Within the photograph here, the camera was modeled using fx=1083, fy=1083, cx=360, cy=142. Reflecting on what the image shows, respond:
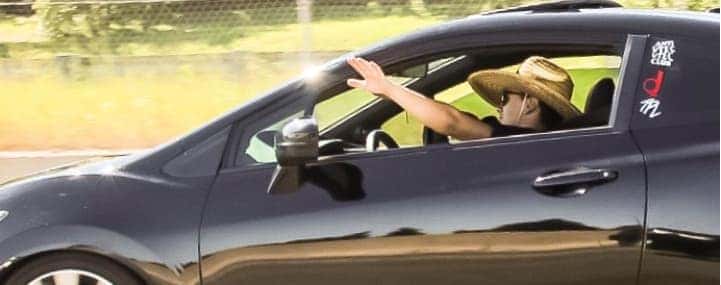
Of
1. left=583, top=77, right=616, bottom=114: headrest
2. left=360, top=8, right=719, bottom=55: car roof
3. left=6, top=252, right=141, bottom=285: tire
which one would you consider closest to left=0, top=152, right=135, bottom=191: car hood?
left=6, top=252, right=141, bottom=285: tire

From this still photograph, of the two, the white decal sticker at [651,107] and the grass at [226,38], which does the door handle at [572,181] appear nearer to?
the white decal sticker at [651,107]

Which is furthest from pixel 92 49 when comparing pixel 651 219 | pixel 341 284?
pixel 651 219

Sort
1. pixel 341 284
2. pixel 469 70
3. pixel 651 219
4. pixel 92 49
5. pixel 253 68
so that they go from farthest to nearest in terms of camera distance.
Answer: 1. pixel 92 49
2. pixel 253 68
3. pixel 469 70
4. pixel 341 284
5. pixel 651 219

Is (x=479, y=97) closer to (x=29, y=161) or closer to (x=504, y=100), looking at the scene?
(x=504, y=100)

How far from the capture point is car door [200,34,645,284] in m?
3.37

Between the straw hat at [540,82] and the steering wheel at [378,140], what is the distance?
43 cm

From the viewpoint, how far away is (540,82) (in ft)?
12.9

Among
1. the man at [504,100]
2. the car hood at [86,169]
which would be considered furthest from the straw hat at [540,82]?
the car hood at [86,169]

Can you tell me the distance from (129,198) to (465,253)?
1169 mm

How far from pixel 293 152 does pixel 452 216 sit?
0.55 metres

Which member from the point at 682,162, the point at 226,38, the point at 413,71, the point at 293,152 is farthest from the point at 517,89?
the point at 226,38

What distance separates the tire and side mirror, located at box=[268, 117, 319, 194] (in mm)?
603

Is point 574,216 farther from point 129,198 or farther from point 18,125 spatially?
point 18,125

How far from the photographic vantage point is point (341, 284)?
11.7 feet
